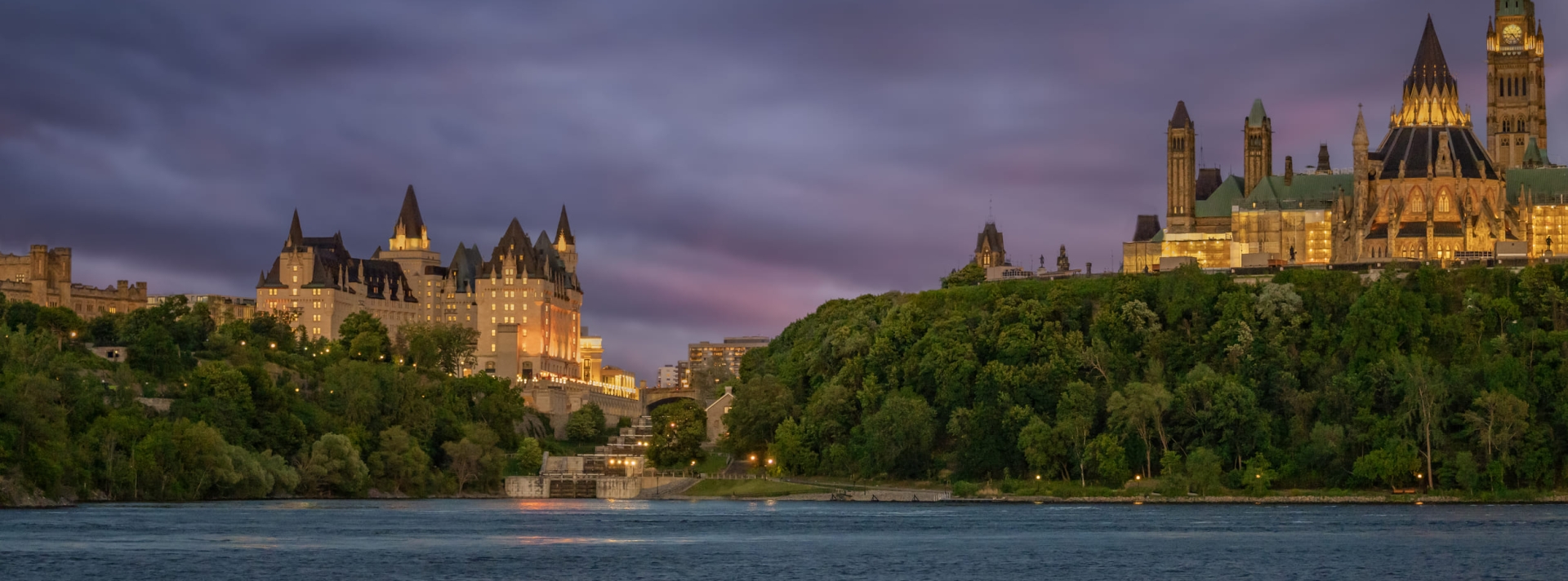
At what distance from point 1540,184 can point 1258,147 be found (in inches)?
1038

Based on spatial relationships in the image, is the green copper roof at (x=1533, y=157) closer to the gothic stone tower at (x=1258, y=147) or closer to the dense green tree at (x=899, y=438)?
the gothic stone tower at (x=1258, y=147)

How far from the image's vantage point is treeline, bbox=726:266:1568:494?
129 meters

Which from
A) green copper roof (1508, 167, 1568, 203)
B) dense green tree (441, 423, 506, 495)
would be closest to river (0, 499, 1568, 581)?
dense green tree (441, 423, 506, 495)

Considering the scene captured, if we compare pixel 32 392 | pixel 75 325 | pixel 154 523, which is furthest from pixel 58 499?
pixel 75 325

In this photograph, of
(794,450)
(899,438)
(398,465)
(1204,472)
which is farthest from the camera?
(398,465)

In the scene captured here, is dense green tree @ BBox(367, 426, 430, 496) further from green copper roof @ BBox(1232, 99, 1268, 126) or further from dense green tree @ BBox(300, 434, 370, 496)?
green copper roof @ BBox(1232, 99, 1268, 126)

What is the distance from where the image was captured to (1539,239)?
573 ft

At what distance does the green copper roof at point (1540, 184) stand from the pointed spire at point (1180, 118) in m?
29.4

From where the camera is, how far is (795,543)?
95.9 meters

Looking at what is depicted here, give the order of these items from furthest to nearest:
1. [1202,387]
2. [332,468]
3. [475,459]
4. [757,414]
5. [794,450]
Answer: [475,459] → [757,414] → [794,450] → [332,468] → [1202,387]

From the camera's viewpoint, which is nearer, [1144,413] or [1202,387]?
[1144,413]

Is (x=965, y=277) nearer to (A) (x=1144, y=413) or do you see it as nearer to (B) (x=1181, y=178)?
(B) (x=1181, y=178)

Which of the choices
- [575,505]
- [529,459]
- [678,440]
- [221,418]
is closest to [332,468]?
[221,418]

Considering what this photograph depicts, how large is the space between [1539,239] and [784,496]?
72809mm
